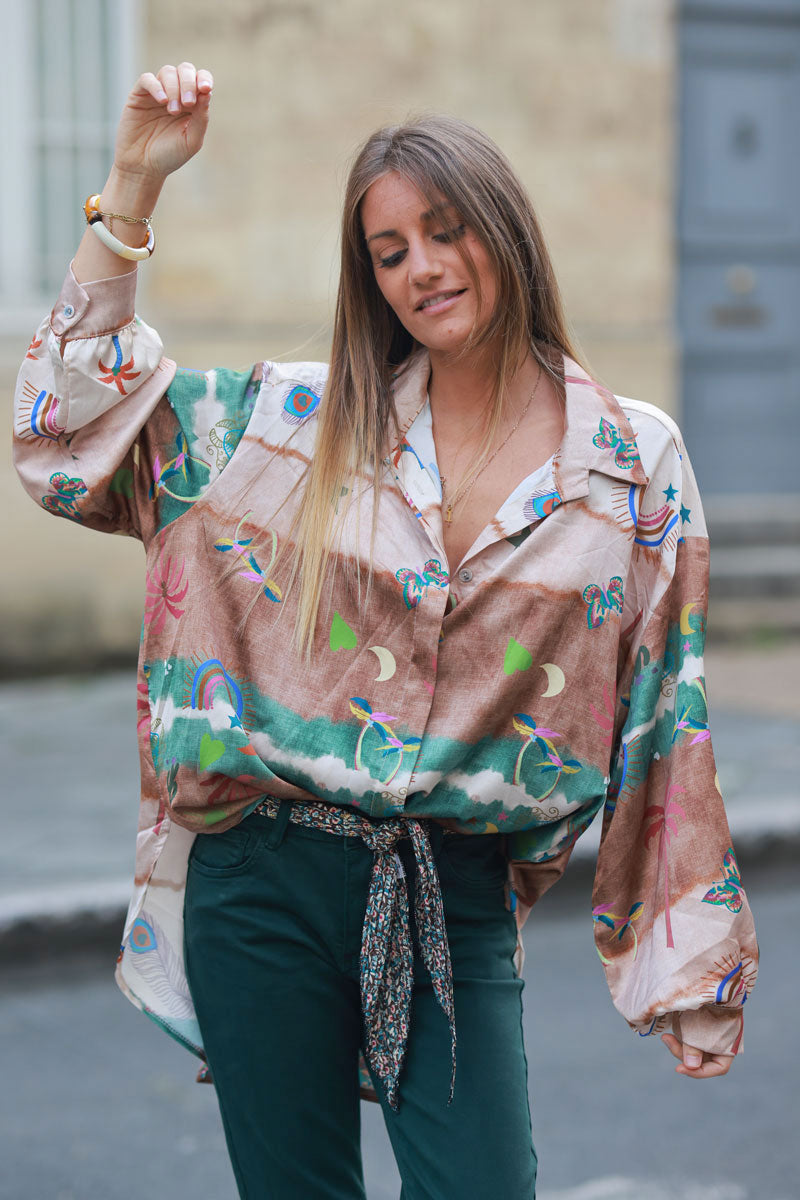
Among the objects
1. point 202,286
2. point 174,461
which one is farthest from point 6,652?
point 174,461

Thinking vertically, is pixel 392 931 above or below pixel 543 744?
below

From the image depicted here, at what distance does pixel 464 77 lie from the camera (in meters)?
7.48

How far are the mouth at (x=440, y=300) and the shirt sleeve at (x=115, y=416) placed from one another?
0.28 m

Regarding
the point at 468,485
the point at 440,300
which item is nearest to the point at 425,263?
the point at 440,300

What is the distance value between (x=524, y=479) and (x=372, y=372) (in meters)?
0.27

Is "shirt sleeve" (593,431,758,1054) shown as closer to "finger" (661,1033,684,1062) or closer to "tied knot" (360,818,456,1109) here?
"finger" (661,1033,684,1062)

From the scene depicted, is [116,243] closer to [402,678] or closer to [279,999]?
[402,678]

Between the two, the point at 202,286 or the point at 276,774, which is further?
the point at 202,286

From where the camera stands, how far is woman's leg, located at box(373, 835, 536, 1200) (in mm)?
1828

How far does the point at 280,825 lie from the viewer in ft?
6.25

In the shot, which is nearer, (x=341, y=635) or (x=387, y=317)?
(x=341, y=635)

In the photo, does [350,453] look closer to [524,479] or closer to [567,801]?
[524,479]

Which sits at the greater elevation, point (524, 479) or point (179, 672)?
point (524, 479)

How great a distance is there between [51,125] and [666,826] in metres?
6.22
